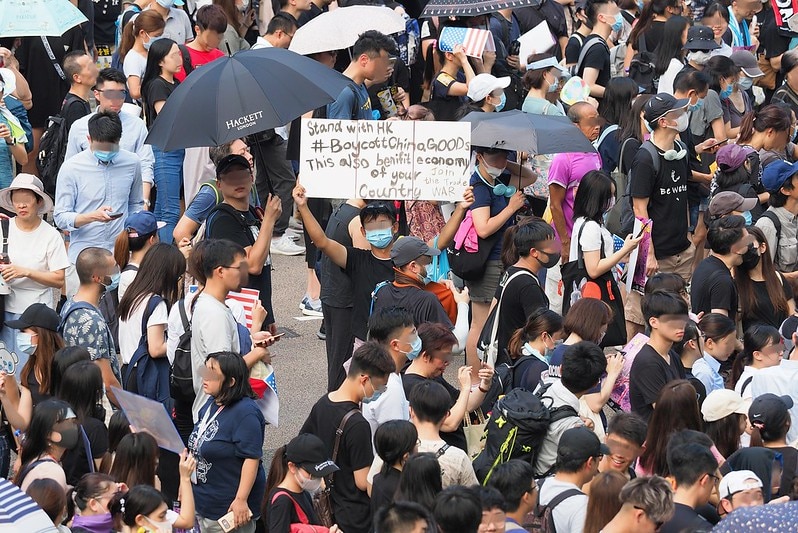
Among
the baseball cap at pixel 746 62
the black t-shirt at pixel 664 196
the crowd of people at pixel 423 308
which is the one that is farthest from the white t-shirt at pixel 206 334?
the baseball cap at pixel 746 62

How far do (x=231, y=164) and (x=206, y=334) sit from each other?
1.71 m

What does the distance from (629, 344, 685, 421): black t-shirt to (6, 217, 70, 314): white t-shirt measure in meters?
3.77

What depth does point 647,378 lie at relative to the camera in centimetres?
717

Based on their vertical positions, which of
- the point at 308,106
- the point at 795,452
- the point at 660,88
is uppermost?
the point at 308,106

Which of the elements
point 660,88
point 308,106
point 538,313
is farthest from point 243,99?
point 660,88

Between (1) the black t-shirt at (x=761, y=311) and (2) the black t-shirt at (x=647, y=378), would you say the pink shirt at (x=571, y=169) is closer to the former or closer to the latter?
(1) the black t-shirt at (x=761, y=311)

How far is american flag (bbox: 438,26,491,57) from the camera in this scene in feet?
39.6

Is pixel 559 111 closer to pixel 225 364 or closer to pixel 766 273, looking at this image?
pixel 766 273

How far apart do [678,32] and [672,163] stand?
11.9 ft

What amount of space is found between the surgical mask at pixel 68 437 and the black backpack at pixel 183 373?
859 mm

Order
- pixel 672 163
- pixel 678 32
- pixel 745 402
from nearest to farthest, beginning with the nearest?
pixel 745 402
pixel 672 163
pixel 678 32

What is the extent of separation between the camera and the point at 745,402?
6.71 m

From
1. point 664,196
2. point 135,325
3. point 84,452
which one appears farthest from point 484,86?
point 84,452

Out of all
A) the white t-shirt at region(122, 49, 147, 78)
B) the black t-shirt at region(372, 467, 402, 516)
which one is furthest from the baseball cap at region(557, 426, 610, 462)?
the white t-shirt at region(122, 49, 147, 78)
